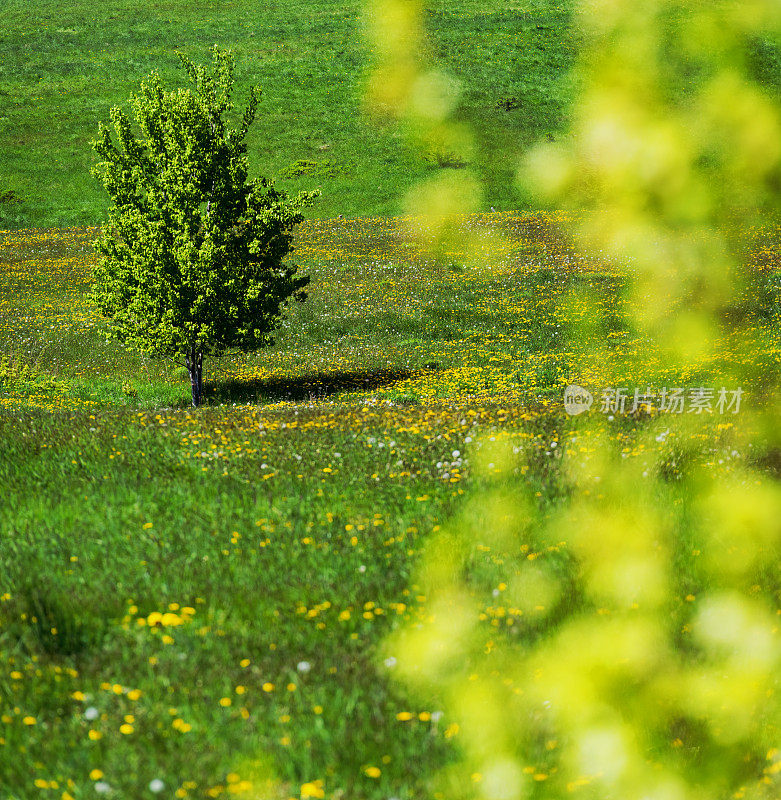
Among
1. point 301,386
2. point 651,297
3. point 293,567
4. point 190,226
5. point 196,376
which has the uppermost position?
point 190,226

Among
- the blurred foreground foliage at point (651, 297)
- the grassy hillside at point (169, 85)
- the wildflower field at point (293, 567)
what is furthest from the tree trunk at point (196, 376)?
the grassy hillside at point (169, 85)

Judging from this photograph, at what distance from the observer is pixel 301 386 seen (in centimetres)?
2045

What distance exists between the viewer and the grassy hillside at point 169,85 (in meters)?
55.9

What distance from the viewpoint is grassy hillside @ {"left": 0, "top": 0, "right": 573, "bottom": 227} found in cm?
5591

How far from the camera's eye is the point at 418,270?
116 ft

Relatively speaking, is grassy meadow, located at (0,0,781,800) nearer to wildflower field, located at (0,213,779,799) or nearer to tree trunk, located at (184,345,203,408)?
wildflower field, located at (0,213,779,799)

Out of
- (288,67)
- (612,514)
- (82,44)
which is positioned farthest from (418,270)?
(82,44)

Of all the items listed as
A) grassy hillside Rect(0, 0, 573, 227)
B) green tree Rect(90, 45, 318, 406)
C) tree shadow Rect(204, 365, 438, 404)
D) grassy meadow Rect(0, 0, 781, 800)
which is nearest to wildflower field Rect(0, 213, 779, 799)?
grassy meadow Rect(0, 0, 781, 800)

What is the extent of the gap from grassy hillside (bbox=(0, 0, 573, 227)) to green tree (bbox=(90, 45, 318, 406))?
24.4 meters

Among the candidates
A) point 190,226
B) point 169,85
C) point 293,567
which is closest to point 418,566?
point 293,567

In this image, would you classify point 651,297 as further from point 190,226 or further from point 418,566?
point 190,226

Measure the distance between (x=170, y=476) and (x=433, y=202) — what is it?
6828mm

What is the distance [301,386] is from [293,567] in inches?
571

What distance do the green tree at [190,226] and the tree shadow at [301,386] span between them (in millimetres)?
1687
